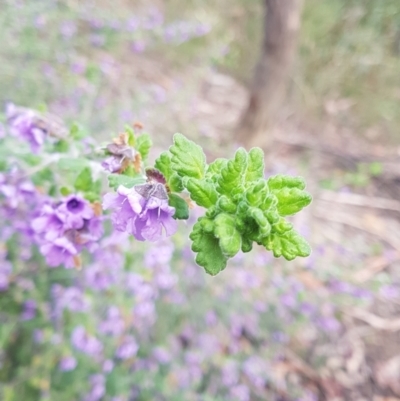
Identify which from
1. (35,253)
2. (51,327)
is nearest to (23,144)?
(35,253)

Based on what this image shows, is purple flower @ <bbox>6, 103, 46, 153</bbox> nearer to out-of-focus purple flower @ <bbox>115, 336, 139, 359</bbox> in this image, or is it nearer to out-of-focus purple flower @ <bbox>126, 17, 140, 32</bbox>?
out-of-focus purple flower @ <bbox>115, 336, 139, 359</bbox>

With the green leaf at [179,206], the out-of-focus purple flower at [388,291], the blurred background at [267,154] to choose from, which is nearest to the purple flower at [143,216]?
the green leaf at [179,206]

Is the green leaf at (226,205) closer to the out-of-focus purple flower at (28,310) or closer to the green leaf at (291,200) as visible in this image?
the green leaf at (291,200)

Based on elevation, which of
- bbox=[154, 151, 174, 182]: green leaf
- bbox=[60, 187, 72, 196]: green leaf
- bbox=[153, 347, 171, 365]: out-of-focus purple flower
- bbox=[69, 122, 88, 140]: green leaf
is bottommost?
bbox=[153, 347, 171, 365]: out-of-focus purple flower

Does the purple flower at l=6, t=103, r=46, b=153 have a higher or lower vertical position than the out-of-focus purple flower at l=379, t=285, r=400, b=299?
higher

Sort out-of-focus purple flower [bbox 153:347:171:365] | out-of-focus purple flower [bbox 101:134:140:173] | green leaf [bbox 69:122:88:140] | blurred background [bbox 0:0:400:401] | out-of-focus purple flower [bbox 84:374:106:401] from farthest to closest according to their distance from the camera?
blurred background [bbox 0:0:400:401], out-of-focus purple flower [bbox 153:347:171:365], out-of-focus purple flower [bbox 84:374:106:401], green leaf [bbox 69:122:88:140], out-of-focus purple flower [bbox 101:134:140:173]

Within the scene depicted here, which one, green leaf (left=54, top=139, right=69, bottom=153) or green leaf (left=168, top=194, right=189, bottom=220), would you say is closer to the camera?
green leaf (left=168, top=194, right=189, bottom=220)

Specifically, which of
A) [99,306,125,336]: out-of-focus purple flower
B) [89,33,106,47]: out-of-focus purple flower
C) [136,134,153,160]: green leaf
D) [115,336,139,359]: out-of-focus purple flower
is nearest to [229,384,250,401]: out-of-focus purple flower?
[115,336,139,359]: out-of-focus purple flower
